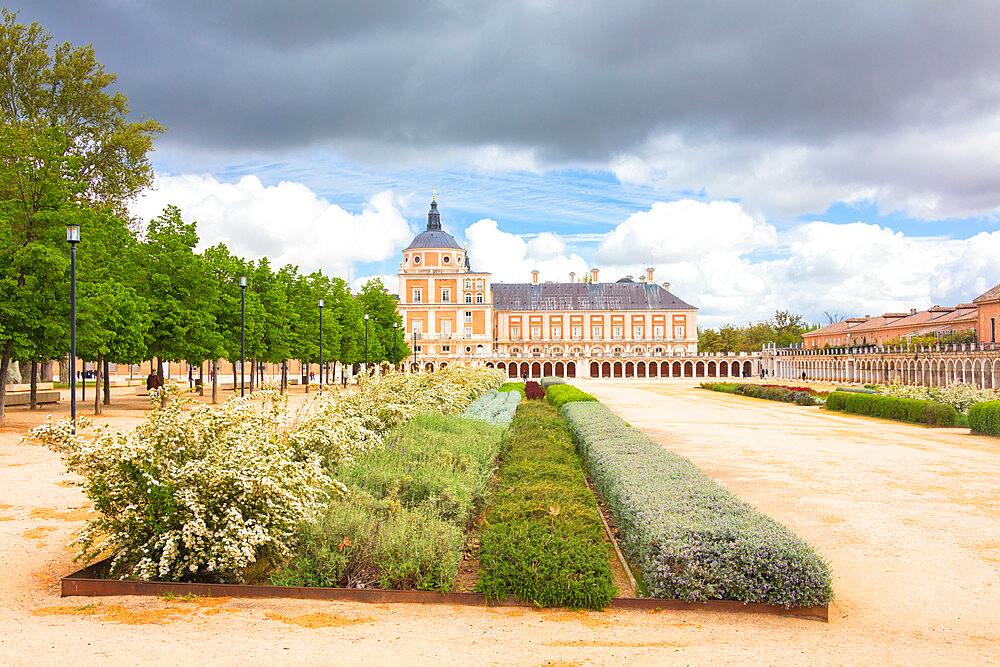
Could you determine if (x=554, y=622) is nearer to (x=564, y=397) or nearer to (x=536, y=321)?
(x=564, y=397)

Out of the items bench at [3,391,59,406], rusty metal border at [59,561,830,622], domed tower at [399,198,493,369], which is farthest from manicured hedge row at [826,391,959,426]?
domed tower at [399,198,493,369]

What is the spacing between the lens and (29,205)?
19250mm

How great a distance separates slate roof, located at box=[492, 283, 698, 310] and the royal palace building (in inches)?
5.6

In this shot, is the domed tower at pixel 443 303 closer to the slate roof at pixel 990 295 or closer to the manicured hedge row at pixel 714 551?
the slate roof at pixel 990 295

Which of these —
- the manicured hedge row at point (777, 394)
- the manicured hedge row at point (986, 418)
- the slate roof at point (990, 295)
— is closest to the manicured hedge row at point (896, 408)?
the manicured hedge row at point (986, 418)

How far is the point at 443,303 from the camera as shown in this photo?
91500 mm

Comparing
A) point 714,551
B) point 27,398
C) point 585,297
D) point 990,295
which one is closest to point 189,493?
point 714,551

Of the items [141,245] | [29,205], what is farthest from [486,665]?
[141,245]

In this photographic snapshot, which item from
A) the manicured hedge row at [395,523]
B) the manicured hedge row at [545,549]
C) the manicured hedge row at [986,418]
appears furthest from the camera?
the manicured hedge row at [986,418]

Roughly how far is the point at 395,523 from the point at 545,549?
1502 millimetres

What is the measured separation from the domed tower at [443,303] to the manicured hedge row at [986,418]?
71263 mm

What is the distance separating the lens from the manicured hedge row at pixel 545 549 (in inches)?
238

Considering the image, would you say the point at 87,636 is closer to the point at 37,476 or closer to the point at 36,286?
the point at 37,476

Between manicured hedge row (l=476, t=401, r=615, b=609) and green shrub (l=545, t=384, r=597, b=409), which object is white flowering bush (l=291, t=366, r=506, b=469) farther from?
green shrub (l=545, t=384, r=597, b=409)
